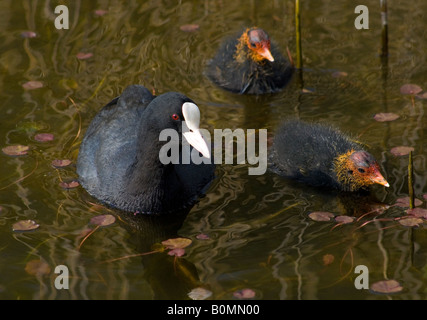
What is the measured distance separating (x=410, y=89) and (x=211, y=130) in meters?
1.72

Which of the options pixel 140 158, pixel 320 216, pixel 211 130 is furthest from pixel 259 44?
pixel 320 216

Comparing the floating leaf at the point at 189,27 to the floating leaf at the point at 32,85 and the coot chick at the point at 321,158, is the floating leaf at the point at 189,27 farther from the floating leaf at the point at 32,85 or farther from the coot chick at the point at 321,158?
the coot chick at the point at 321,158

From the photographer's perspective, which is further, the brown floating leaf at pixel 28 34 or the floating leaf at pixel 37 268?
the brown floating leaf at pixel 28 34

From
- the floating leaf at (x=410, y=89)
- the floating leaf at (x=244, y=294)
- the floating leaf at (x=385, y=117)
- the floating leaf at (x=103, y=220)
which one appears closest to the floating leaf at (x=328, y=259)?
the floating leaf at (x=244, y=294)

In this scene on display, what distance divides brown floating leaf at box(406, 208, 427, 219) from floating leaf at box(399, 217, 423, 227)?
0.13 ft

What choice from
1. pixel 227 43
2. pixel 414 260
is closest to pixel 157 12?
pixel 227 43

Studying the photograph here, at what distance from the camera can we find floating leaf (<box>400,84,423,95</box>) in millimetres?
6430

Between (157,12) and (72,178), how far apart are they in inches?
106

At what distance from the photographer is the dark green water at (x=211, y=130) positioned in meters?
4.55

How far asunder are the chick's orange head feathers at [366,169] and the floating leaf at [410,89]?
1325mm

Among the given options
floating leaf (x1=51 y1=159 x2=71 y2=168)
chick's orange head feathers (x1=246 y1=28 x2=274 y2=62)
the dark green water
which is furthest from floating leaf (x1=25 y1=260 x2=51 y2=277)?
chick's orange head feathers (x1=246 y1=28 x2=274 y2=62)

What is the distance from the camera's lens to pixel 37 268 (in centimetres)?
464

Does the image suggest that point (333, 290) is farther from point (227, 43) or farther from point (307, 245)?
point (227, 43)

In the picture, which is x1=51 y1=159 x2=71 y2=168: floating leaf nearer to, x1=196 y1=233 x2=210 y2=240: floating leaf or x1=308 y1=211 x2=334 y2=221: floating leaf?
x1=196 y1=233 x2=210 y2=240: floating leaf
